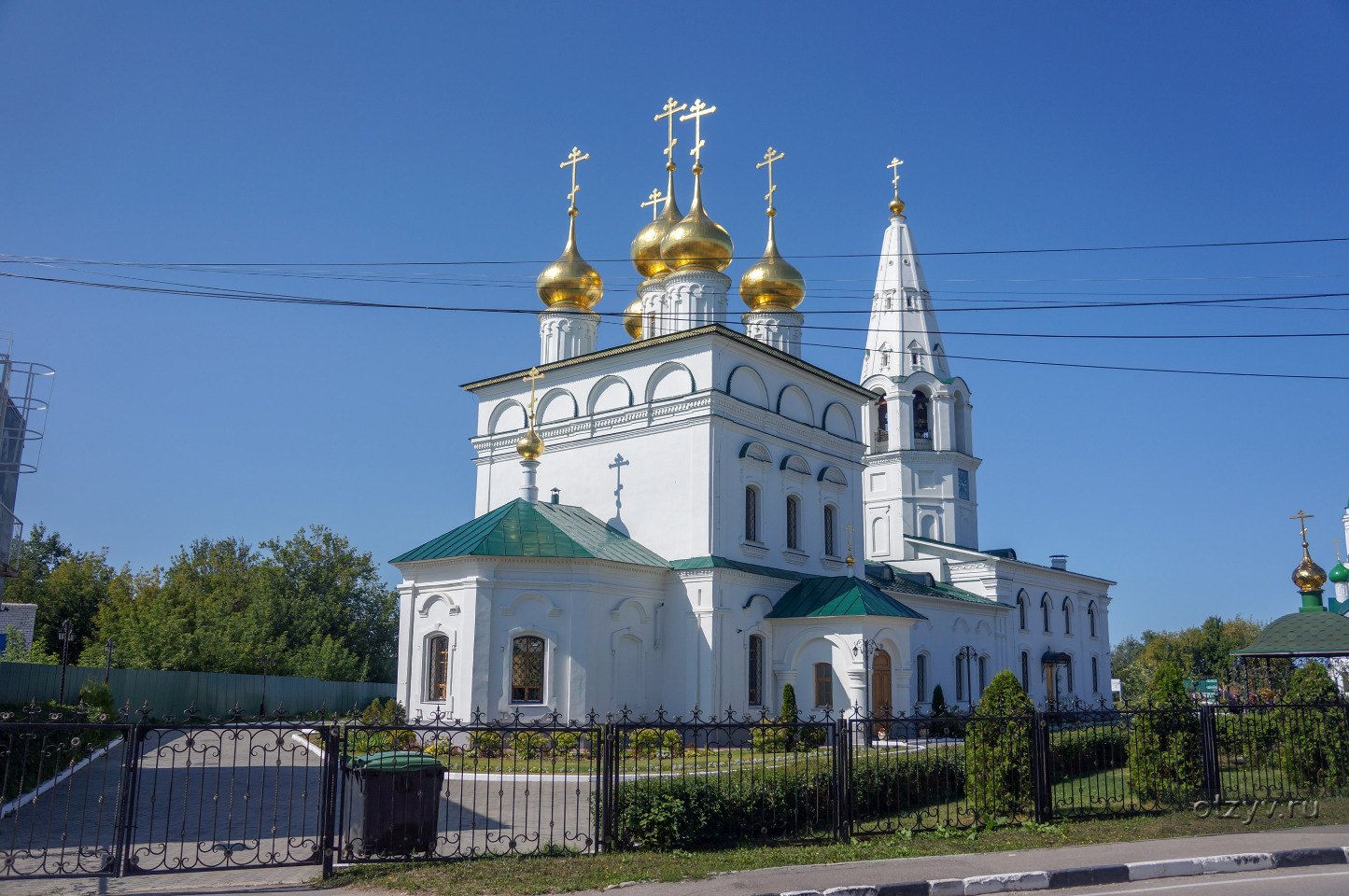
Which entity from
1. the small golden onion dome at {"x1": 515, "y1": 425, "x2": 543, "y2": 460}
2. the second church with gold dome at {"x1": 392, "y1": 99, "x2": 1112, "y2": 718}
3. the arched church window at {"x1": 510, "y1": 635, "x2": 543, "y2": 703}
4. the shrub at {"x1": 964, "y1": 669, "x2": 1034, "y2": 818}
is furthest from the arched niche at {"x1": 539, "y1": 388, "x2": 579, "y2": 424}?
the shrub at {"x1": 964, "y1": 669, "x2": 1034, "y2": 818}

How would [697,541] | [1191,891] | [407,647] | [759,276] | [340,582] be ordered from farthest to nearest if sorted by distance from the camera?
[340,582], [759,276], [697,541], [407,647], [1191,891]

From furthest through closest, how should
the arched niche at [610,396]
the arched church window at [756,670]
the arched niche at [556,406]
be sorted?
the arched niche at [556,406], the arched niche at [610,396], the arched church window at [756,670]

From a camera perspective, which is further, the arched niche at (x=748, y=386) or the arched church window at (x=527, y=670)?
the arched niche at (x=748, y=386)

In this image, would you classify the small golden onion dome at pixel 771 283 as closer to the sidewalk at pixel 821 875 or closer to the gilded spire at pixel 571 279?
the gilded spire at pixel 571 279

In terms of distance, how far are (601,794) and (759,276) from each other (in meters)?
18.9

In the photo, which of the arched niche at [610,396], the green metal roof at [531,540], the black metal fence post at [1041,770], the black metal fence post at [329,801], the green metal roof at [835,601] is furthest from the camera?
the arched niche at [610,396]

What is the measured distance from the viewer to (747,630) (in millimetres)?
21422

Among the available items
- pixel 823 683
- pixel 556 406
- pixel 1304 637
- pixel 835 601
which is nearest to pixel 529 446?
pixel 556 406

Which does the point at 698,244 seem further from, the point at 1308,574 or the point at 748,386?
the point at 1308,574


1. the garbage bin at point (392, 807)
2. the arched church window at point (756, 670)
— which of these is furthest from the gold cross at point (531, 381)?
the garbage bin at point (392, 807)

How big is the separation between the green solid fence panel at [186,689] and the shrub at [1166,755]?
1649 cm

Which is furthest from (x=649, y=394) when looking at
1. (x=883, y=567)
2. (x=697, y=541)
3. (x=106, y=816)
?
(x=106, y=816)

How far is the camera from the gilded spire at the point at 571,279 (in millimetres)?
26500

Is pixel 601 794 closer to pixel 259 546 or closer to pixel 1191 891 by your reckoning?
pixel 1191 891
